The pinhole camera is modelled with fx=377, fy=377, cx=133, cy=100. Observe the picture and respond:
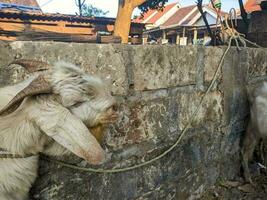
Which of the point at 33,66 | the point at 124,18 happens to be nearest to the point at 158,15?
the point at 124,18

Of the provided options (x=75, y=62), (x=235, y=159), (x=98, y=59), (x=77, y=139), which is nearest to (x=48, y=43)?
(x=75, y=62)

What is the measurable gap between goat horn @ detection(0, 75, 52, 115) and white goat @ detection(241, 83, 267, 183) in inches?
139

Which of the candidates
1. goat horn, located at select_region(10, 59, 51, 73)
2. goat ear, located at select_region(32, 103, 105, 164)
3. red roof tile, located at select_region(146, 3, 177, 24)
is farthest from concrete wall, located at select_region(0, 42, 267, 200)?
red roof tile, located at select_region(146, 3, 177, 24)

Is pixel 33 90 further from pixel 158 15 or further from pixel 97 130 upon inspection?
pixel 158 15

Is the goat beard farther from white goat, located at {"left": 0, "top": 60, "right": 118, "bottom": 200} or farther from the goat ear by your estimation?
the goat ear

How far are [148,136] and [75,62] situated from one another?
1.10m

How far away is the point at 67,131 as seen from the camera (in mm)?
1821

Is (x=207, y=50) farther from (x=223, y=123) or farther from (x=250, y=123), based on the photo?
(x=250, y=123)

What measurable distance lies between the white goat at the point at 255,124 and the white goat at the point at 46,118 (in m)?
3.18

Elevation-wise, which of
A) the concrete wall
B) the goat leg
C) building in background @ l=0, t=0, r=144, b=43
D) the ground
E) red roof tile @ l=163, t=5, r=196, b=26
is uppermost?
red roof tile @ l=163, t=5, r=196, b=26

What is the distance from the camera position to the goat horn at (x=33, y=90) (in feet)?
5.93

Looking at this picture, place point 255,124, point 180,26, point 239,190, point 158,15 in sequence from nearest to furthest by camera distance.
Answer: point 239,190 < point 255,124 < point 180,26 < point 158,15

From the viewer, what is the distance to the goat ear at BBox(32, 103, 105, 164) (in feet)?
5.97

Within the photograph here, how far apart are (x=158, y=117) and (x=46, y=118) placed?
1.77 m
